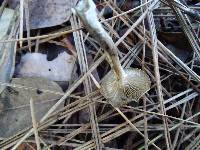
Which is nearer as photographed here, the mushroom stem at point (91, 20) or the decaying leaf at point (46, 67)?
the mushroom stem at point (91, 20)

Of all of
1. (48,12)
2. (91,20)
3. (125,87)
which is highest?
(91,20)

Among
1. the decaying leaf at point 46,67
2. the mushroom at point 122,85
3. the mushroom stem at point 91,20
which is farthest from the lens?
the decaying leaf at point 46,67

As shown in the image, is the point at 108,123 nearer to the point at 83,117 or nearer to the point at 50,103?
the point at 83,117

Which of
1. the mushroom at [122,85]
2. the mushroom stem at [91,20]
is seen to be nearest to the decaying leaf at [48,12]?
the mushroom at [122,85]

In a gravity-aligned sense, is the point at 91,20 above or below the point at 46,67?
above

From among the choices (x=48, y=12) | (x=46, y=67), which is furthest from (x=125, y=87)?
(x=48, y=12)

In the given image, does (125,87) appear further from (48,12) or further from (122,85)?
(48,12)

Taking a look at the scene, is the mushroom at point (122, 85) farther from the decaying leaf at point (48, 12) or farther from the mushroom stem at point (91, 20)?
the decaying leaf at point (48, 12)

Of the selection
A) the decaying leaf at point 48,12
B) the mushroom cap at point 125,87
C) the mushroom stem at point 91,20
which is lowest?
the mushroom cap at point 125,87

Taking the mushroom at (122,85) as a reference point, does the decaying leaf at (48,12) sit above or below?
above

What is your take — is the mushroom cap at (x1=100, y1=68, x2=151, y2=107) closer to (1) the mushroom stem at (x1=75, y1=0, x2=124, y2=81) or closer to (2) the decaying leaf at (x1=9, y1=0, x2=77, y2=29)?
(1) the mushroom stem at (x1=75, y1=0, x2=124, y2=81)
